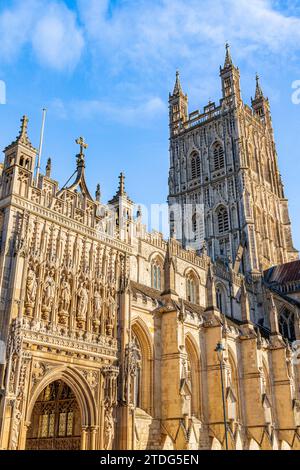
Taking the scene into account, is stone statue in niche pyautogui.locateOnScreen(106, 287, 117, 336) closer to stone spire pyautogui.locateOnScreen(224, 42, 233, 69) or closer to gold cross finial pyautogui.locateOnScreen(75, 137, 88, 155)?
gold cross finial pyautogui.locateOnScreen(75, 137, 88, 155)

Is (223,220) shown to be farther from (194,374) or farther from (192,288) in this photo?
(194,374)

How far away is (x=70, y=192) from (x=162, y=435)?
13103mm

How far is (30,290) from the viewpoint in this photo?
18.1m

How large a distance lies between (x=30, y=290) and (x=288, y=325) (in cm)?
3604

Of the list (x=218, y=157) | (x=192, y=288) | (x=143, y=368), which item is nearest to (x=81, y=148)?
(x=143, y=368)

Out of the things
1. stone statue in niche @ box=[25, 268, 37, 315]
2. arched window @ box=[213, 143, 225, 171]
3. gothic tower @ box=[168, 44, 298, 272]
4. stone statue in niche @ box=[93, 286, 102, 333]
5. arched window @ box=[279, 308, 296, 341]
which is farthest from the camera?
arched window @ box=[213, 143, 225, 171]

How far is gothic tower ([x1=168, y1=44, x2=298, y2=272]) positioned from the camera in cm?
5725

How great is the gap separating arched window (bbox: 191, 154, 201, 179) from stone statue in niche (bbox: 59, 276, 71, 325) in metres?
46.6

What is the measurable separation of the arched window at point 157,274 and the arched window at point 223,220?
19.7 m

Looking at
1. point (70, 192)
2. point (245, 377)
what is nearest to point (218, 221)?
point (245, 377)

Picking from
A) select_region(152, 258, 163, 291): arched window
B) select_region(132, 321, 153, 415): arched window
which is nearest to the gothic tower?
select_region(152, 258, 163, 291): arched window

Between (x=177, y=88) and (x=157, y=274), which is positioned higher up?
(x=177, y=88)
